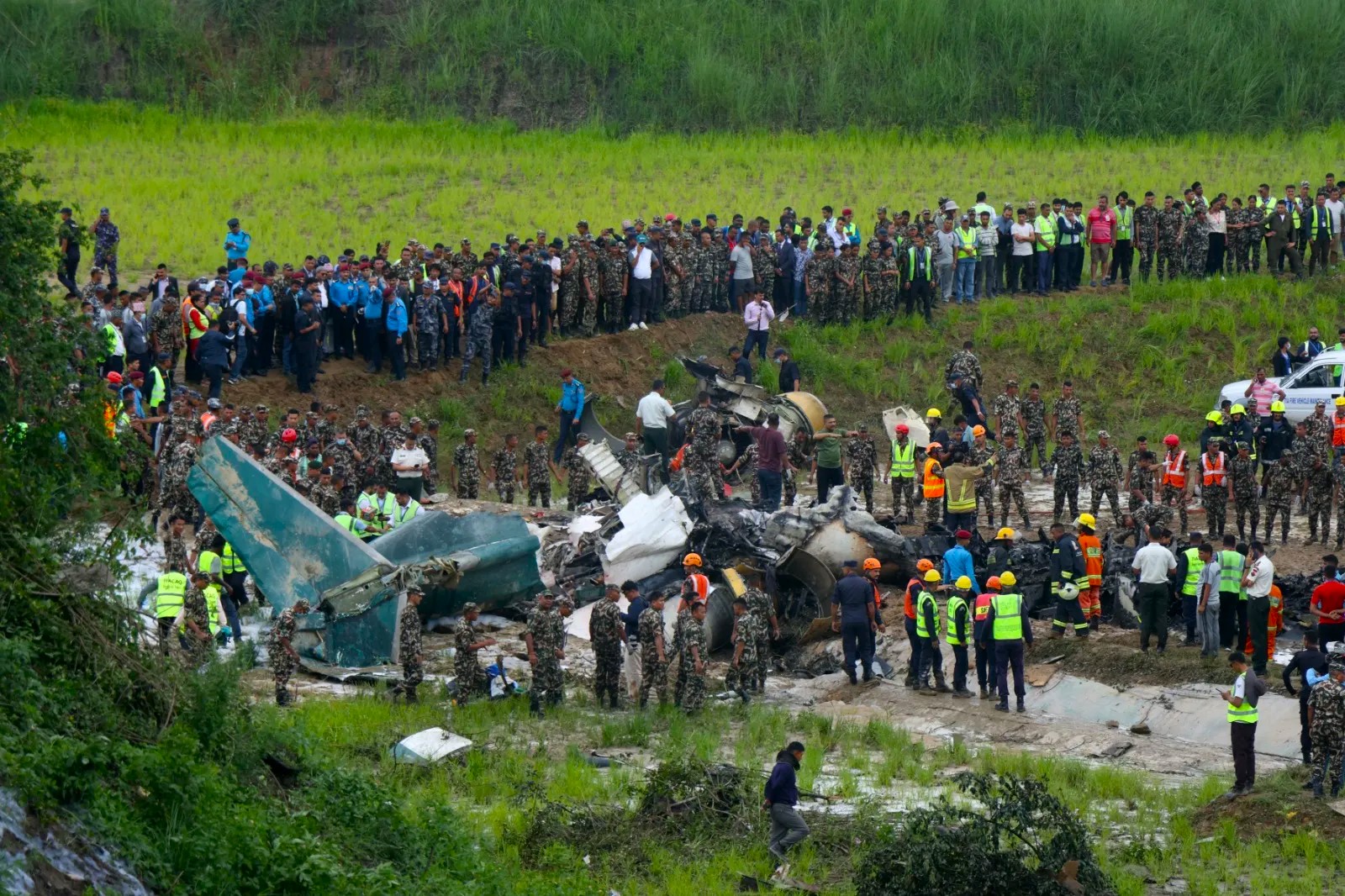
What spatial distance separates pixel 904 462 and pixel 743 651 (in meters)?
6.39

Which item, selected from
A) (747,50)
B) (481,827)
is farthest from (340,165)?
(481,827)

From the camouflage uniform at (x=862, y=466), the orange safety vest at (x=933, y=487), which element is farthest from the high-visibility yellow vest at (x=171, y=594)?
the camouflage uniform at (x=862, y=466)

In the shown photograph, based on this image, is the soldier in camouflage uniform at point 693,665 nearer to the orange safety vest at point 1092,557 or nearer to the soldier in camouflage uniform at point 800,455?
the orange safety vest at point 1092,557

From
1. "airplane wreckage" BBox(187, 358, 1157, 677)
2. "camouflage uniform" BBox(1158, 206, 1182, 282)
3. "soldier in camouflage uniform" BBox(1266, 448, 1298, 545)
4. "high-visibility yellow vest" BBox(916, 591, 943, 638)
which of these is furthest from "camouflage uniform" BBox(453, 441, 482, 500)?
"camouflage uniform" BBox(1158, 206, 1182, 282)

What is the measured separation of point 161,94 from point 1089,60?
23813mm

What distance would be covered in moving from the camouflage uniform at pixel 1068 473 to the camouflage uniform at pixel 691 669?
7.55 m

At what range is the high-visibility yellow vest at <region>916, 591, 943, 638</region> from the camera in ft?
59.5

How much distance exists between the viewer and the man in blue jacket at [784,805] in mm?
13602

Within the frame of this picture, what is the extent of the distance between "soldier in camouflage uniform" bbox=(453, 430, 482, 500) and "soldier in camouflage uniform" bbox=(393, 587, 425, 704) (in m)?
6.54

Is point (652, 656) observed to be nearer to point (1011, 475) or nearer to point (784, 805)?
point (784, 805)

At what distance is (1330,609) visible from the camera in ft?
58.0

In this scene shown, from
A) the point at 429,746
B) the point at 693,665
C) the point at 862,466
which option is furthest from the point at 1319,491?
the point at 429,746

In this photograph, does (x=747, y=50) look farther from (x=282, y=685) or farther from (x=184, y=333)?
(x=282, y=685)

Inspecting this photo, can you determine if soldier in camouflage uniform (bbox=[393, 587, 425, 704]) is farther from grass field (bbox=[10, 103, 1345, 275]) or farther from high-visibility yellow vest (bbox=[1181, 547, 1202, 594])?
grass field (bbox=[10, 103, 1345, 275])
